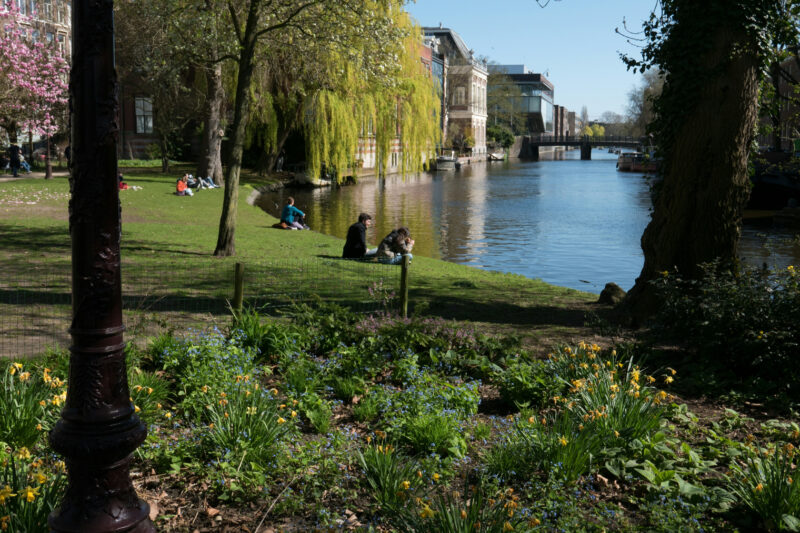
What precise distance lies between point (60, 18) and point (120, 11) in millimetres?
10953

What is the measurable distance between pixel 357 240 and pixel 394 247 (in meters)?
A: 0.85

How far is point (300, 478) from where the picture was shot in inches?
188

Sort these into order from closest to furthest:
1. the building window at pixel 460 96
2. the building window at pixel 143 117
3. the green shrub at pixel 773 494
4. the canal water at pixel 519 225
Result: the green shrub at pixel 773 494 → the canal water at pixel 519 225 → the building window at pixel 143 117 → the building window at pixel 460 96

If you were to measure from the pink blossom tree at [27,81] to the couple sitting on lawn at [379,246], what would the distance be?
20332 millimetres

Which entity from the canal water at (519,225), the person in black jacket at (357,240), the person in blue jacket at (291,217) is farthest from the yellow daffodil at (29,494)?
the person in blue jacket at (291,217)

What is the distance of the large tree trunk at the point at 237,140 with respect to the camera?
15320 mm

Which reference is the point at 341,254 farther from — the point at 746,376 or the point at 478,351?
the point at 746,376

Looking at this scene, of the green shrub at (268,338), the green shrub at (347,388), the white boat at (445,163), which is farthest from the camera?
the white boat at (445,163)

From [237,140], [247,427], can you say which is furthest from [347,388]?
[237,140]

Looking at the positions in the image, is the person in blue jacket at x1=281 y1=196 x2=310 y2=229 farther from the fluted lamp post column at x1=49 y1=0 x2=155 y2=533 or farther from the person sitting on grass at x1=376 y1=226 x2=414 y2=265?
the fluted lamp post column at x1=49 y1=0 x2=155 y2=533

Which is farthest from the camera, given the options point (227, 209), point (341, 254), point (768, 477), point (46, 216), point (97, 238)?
point (46, 216)

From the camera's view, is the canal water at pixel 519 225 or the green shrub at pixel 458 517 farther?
the canal water at pixel 519 225

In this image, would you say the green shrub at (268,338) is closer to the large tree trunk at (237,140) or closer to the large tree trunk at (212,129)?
the large tree trunk at (237,140)

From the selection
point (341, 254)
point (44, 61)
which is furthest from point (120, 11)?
point (341, 254)
